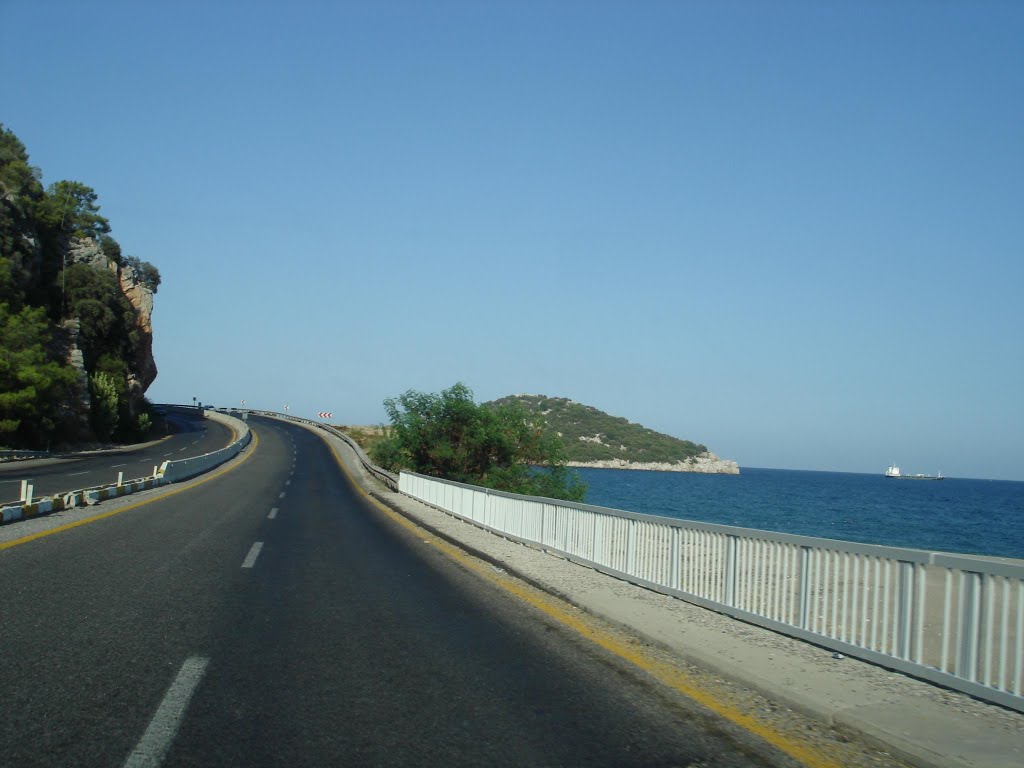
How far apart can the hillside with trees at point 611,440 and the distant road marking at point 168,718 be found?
146 meters

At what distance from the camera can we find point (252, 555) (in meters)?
13.7

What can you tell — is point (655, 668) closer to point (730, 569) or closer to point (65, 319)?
point (730, 569)

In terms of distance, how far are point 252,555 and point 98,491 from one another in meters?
11.7

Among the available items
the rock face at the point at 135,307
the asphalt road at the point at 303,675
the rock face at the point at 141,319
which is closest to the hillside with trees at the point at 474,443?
the asphalt road at the point at 303,675

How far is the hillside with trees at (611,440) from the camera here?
163 meters

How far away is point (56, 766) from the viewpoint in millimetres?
4527

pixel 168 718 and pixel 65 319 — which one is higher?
pixel 65 319

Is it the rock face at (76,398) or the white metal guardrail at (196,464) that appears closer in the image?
the white metal guardrail at (196,464)

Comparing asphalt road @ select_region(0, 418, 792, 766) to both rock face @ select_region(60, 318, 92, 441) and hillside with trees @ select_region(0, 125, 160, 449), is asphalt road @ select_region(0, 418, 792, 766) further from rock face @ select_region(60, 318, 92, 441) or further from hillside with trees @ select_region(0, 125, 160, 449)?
rock face @ select_region(60, 318, 92, 441)

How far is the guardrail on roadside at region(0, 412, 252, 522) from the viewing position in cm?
1759

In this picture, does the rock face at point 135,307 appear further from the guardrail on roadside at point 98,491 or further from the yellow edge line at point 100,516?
the yellow edge line at point 100,516

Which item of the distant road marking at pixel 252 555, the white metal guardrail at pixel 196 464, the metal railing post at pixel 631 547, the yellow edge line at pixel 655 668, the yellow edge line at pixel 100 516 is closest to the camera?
the yellow edge line at pixel 655 668

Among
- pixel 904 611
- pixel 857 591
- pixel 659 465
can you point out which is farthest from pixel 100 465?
pixel 659 465

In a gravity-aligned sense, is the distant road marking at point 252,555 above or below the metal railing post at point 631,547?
below
